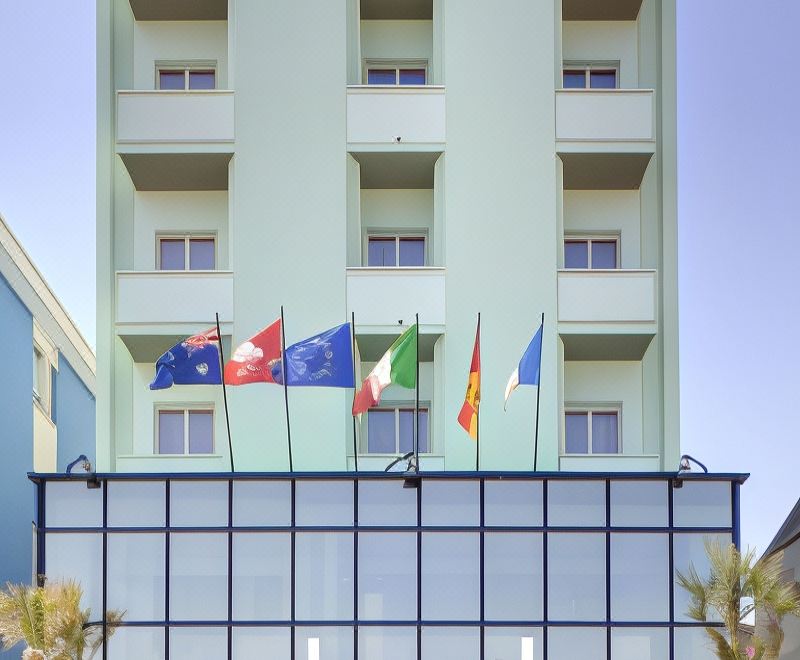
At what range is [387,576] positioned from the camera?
19.9 meters

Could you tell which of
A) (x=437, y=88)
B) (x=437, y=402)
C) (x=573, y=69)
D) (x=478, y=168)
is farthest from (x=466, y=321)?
(x=573, y=69)

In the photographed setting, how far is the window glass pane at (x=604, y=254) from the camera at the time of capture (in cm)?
2325

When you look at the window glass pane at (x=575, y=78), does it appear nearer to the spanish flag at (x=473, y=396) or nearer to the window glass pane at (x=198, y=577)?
the spanish flag at (x=473, y=396)

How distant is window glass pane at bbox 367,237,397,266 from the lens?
913 inches

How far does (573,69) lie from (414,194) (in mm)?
4307

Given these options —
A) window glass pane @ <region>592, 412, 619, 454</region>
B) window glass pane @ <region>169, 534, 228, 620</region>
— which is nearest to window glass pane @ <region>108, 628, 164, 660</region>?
window glass pane @ <region>169, 534, 228, 620</region>

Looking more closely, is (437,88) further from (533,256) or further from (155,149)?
(155,149)

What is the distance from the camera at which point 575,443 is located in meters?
22.8

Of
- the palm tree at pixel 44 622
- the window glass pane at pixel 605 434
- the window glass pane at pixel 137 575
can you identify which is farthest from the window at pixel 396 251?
the palm tree at pixel 44 622

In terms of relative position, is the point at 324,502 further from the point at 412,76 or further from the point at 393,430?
the point at 412,76

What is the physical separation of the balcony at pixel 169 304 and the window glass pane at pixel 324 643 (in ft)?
19.6

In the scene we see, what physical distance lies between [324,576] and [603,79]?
11.9 meters

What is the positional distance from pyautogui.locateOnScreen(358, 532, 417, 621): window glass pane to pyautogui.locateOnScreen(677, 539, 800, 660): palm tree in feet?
16.0

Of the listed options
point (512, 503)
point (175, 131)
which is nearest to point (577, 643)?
point (512, 503)
